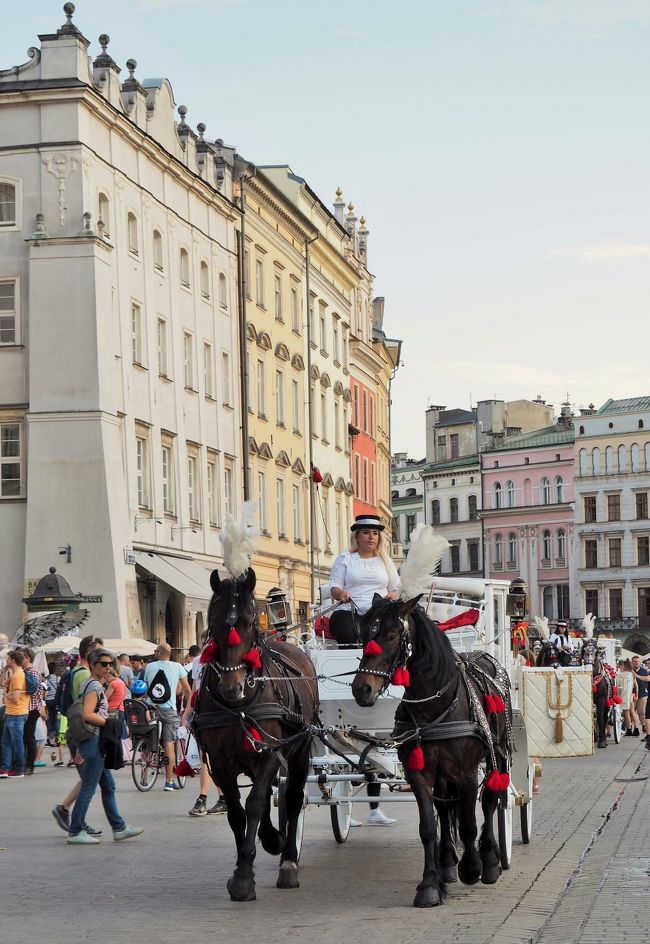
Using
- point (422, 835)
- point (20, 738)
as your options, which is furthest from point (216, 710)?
point (20, 738)

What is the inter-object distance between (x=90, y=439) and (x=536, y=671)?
15.5 metres

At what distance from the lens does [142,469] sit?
44969 mm

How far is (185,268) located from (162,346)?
12.3ft

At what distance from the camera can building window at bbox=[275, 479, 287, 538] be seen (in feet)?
196

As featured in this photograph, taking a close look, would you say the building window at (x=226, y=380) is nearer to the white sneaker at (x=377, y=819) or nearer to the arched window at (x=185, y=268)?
the arched window at (x=185, y=268)

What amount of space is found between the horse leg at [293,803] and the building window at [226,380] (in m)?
40.1

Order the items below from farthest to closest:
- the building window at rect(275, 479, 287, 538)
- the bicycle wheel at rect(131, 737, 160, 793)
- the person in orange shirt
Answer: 1. the building window at rect(275, 479, 287, 538)
2. the person in orange shirt
3. the bicycle wheel at rect(131, 737, 160, 793)

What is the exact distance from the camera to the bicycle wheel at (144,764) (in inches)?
953

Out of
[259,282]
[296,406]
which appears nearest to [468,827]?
[259,282]

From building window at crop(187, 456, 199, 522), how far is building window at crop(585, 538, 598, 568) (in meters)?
73.7

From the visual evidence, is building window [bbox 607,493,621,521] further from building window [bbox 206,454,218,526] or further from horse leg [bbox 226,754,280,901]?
horse leg [bbox 226,754,280,901]

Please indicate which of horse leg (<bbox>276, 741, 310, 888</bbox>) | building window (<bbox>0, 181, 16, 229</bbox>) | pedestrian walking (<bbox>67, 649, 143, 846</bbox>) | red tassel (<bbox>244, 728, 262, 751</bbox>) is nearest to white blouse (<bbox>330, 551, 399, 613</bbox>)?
horse leg (<bbox>276, 741, 310, 888</bbox>)

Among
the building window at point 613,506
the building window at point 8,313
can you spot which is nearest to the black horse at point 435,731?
the building window at point 8,313

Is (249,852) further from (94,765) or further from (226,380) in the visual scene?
(226,380)
